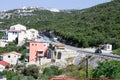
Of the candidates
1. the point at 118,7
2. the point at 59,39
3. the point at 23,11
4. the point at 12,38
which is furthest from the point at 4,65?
the point at 23,11

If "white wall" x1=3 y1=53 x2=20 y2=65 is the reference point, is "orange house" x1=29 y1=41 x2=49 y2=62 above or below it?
above

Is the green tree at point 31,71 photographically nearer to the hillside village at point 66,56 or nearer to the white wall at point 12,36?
the hillside village at point 66,56

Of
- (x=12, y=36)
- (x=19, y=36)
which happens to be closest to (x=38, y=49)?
(x=19, y=36)

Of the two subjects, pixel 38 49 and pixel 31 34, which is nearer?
pixel 38 49

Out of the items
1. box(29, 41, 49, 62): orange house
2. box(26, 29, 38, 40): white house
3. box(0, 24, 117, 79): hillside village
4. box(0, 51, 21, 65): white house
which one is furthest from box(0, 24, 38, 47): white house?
box(29, 41, 49, 62): orange house

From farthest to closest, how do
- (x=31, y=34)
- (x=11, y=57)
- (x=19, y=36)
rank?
1. (x=31, y=34)
2. (x=19, y=36)
3. (x=11, y=57)

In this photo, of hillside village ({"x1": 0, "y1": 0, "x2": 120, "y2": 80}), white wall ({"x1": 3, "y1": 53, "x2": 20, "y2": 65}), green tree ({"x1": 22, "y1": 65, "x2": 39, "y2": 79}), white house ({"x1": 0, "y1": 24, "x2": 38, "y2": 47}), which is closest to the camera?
hillside village ({"x1": 0, "y1": 0, "x2": 120, "y2": 80})

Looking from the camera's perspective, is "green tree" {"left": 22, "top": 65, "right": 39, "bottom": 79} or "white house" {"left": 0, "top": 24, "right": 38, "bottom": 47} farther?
"white house" {"left": 0, "top": 24, "right": 38, "bottom": 47}

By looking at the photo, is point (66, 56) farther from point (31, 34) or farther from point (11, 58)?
point (31, 34)

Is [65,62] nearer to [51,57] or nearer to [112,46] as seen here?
[51,57]

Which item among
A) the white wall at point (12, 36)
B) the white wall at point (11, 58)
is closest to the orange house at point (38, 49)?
the white wall at point (11, 58)

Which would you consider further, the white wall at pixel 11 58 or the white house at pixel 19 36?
the white house at pixel 19 36

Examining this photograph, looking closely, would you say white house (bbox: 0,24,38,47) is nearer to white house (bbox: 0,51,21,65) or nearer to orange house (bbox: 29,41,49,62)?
white house (bbox: 0,51,21,65)
